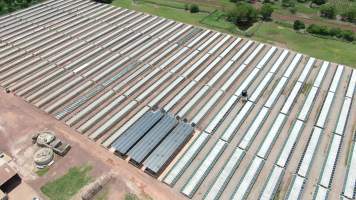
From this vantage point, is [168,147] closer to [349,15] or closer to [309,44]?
[309,44]

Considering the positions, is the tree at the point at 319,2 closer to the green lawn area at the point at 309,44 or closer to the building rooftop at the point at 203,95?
the green lawn area at the point at 309,44

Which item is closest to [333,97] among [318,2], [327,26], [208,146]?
[208,146]

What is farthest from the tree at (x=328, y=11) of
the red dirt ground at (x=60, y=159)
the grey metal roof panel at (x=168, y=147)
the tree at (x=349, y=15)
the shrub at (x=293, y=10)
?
the red dirt ground at (x=60, y=159)

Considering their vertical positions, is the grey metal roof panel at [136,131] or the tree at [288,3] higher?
the tree at [288,3]

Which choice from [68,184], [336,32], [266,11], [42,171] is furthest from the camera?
[266,11]

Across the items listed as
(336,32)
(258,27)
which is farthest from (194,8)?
(336,32)

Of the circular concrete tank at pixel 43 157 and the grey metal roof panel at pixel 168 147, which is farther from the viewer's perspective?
the circular concrete tank at pixel 43 157
